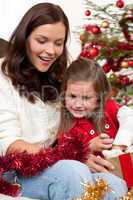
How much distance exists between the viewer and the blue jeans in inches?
49.4

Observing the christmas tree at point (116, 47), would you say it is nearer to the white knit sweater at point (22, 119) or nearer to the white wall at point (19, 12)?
the white knit sweater at point (22, 119)

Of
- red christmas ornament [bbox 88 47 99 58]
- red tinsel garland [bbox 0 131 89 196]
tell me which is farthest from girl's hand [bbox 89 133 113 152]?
red christmas ornament [bbox 88 47 99 58]

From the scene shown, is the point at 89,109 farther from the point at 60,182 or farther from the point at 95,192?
the point at 95,192

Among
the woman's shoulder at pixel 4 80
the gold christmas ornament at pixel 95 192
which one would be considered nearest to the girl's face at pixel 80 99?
the woman's shoulder at pixel 4 80

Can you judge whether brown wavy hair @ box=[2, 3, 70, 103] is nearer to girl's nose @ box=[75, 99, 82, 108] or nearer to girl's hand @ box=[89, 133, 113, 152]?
girl's nose @ box=[75, 99, 82, 108]

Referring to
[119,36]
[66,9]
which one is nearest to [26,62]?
[119,36]

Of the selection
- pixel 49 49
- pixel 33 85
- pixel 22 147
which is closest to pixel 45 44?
pixel 49 49

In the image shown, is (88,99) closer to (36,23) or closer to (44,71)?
(44,71)

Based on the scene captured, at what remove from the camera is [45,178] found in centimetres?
129

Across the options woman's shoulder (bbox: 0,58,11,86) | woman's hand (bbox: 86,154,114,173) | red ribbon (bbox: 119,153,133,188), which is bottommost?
red ribbon (bbox: 119,153,133,188)

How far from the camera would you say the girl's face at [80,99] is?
63.0 inches

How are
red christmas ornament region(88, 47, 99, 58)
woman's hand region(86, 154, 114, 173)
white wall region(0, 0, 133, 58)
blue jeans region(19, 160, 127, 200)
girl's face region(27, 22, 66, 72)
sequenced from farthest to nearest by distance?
white wall region(0, 0, 133, 58), red christmas ornament region(88, 47, 99, 58), girl's face region(27, 22, 66, 72), woman's hand region(86, 154, 114, 173), blue jeans region(19, 160, 127, 200)

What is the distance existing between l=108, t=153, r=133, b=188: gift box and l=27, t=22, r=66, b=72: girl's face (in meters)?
0.39

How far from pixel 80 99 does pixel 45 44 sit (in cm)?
23
